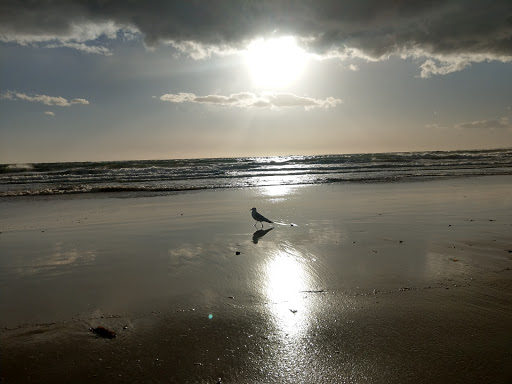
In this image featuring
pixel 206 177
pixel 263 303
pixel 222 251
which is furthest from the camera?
pixel 206 177

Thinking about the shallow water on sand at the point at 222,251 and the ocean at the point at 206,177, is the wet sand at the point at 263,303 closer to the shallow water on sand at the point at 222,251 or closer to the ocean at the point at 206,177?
the shallow water on sand at the point at 222,251

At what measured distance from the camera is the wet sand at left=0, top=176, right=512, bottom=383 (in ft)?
9.94

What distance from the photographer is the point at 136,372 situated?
2986 mm

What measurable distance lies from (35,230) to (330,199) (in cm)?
961

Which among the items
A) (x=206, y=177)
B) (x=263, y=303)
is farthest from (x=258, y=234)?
(x=206, y=177)

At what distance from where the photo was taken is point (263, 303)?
4.27 meters

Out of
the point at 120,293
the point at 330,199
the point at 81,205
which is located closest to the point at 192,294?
the point at 120,293

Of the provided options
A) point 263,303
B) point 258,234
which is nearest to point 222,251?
point 258,234

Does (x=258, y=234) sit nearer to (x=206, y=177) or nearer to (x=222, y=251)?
(x=222, y=251)

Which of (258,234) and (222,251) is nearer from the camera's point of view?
(222,251)

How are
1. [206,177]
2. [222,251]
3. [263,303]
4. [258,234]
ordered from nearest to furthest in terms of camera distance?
[263,303] → [222,251] → [258,234] → [206,177]

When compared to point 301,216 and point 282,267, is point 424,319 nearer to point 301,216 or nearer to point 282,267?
point 282,267

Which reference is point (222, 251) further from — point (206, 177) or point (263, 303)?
point (206, 177)

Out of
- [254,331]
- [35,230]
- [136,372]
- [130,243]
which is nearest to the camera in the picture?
[136,372]
